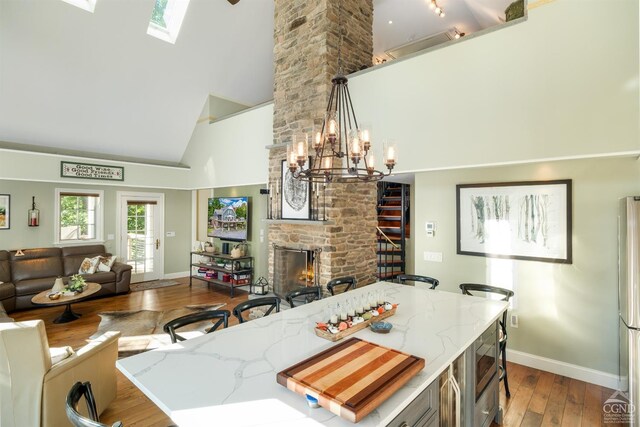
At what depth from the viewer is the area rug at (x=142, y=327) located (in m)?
4.10

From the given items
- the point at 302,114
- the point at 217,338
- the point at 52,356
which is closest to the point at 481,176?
the point at 302,114

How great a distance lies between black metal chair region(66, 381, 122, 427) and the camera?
1211mm

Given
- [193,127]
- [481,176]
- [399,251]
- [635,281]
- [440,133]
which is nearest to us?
[635,281]

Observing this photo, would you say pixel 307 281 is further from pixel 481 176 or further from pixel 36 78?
pixel 36 78

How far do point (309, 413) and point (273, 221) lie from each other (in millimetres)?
3779

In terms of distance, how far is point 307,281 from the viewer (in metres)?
4.76

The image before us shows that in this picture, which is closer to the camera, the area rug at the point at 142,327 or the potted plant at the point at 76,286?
the area rug at the point at 142,327

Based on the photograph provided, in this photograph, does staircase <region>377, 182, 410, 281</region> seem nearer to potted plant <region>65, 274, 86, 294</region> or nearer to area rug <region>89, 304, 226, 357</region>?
area rug <region>89, 304, 226, 357</region>

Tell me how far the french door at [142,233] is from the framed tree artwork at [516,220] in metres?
6.86

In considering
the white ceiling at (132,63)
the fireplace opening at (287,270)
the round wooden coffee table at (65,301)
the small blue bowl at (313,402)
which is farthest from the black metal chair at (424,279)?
the white ceiling at (132,63)

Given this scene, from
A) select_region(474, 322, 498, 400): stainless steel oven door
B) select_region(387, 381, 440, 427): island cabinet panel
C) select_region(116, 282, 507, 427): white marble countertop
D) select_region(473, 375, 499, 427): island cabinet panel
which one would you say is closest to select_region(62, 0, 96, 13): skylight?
select_region(116, 282, 507, 427): white marble countertop

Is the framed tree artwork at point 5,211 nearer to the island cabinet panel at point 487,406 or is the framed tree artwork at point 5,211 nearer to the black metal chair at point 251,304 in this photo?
the black metal chair at point 251,304

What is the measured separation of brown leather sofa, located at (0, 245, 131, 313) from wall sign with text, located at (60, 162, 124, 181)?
1452mm

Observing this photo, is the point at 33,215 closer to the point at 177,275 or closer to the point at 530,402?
the point at 177,275
